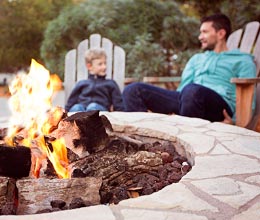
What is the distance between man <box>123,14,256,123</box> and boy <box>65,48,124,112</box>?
1.01 ft

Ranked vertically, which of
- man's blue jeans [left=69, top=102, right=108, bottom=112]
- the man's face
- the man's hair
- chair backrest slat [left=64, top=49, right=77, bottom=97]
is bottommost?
man's blue jeans [left=69, top=102, right=108, bottom=112]

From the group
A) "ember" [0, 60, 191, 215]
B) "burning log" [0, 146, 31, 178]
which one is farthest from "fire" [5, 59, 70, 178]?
"burning log" [0, 146, 31, 178]

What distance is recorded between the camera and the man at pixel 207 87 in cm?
346

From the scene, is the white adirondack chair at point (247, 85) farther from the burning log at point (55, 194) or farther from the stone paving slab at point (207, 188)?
the burning log at point (55, 194)

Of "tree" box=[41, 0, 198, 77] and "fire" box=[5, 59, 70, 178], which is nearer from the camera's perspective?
"fire" box=[5, 59, 70, 178]

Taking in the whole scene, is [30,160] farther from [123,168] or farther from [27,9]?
[27,9]

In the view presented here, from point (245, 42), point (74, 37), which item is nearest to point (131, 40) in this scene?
point (74, 37)

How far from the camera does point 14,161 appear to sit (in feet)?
5.77

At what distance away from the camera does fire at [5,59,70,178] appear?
1.99m

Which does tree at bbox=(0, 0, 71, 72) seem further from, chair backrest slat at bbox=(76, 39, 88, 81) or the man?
the man

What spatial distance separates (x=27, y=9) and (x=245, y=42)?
319 inches

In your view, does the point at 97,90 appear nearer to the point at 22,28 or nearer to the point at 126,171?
the point at 126,171

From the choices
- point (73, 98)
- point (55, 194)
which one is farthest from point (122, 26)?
point (55, 194)

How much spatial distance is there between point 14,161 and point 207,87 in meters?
→ 2.19
